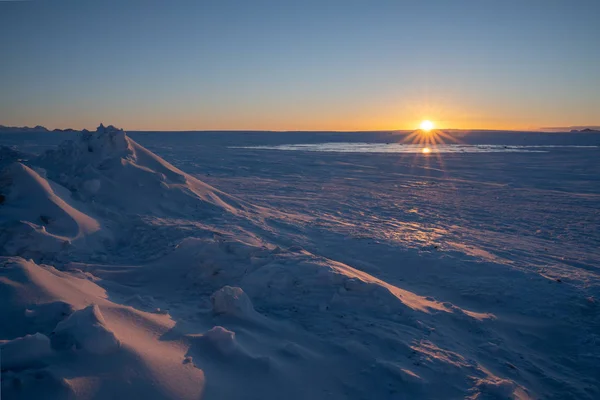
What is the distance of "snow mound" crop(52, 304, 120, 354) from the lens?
8.78ft

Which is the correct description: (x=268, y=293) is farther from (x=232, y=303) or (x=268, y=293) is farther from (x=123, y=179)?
(x=123, y=179)

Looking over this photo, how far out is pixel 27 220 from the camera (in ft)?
19.0

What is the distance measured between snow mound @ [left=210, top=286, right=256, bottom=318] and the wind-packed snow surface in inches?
0.8

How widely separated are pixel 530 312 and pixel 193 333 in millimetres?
4013

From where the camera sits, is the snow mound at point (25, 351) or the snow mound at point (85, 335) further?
the snow mound at point (85, 335)

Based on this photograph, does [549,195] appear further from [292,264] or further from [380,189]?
[292,264]

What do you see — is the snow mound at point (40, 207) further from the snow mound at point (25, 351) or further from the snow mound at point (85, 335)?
the snow mound at point (25, 351)

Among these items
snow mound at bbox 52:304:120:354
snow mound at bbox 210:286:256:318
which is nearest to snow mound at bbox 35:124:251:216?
snow mound at bbox 210:286:256:318

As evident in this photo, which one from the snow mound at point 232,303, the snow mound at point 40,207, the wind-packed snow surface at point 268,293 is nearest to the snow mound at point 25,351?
the wind-packed snow surface at point 268,293

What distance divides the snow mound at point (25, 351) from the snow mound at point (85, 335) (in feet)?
0.34

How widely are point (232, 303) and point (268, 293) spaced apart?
30.2 inches

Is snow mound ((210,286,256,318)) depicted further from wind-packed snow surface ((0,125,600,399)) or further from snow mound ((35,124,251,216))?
snow mound ((35,124,251,216))

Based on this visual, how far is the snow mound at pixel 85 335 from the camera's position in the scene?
268 cm

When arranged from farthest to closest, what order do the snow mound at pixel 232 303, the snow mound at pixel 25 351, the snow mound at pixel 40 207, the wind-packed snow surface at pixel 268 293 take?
the snow mound at pixel 40 207
the snow mound at pixel 232 303
the wind-packed snow surface at pixel 268 293
the snow mound at pixel 25 351
